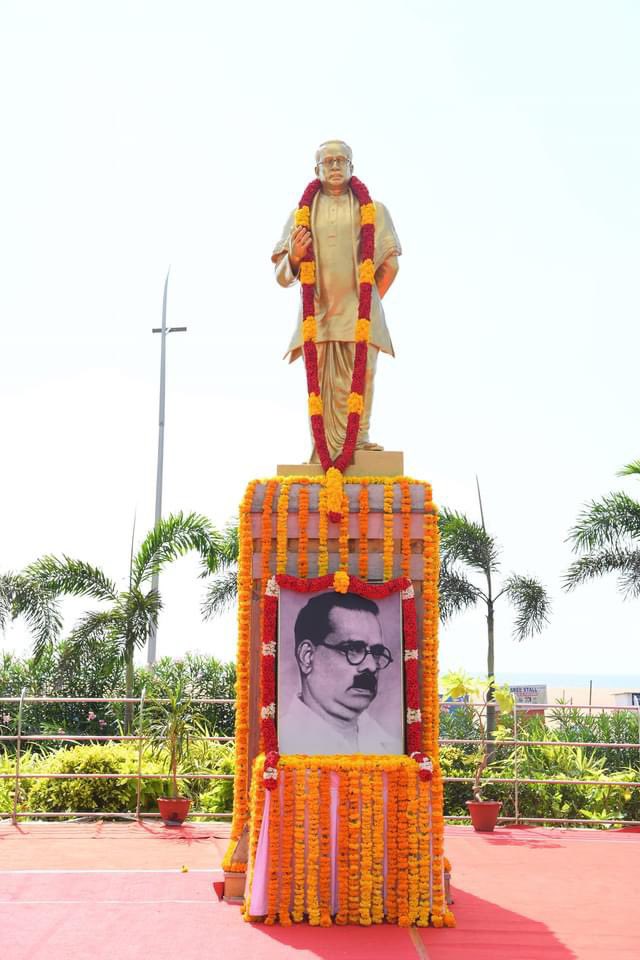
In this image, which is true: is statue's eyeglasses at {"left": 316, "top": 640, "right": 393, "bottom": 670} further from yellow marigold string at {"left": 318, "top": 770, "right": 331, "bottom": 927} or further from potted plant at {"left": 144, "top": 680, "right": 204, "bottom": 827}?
potted plant at {"left": 144, "top": 680, "right": 204, "bottom": 827}

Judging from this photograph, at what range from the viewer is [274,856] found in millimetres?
5707

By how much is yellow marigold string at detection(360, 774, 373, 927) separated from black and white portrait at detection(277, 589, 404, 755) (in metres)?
0.30

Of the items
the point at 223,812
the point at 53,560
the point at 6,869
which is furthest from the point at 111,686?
the point at 6,869

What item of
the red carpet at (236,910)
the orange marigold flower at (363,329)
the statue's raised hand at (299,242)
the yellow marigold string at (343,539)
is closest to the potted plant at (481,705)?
the red carpet at (236,910)

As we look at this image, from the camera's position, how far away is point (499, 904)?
6211 millimetres

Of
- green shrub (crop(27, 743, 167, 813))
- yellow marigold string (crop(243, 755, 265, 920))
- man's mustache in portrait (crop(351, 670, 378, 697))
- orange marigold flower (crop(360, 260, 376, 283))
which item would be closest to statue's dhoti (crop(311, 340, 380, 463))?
orange marigold flower (crop(360, 260, 376, 283))

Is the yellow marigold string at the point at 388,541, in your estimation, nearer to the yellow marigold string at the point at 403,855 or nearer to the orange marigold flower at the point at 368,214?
the yellow marigold string at the point at 403,855

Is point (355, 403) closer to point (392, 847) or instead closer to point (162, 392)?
point (392, 847)

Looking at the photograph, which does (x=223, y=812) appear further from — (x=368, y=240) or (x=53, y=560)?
(x=368, y=240)

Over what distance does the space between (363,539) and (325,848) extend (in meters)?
1.88

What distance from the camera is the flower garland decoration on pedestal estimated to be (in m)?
6.59

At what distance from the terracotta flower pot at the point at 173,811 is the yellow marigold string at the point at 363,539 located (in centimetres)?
433

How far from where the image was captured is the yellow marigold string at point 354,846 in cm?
567

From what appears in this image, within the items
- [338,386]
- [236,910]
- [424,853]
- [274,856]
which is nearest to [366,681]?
[424,853]
